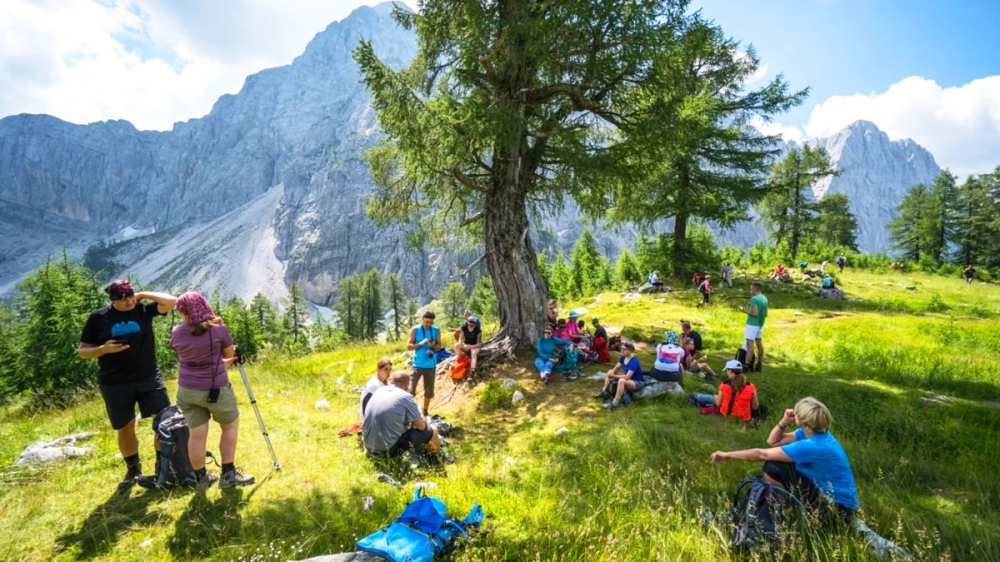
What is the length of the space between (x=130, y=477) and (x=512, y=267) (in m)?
7.41

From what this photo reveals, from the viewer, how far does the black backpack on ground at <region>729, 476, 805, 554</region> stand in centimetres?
340

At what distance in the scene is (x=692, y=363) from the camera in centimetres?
915

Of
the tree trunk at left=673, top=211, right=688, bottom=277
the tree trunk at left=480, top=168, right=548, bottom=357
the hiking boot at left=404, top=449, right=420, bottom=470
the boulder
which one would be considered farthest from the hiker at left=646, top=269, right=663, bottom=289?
the hiking boot at left=404, top=449, right=420, bottom=470

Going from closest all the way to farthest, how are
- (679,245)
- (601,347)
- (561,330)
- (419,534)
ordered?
(419,534)
(601,347)
(561,330)
(679,245)

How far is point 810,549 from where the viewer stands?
3.43 meters

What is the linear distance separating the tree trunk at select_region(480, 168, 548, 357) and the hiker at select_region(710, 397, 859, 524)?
6.30m

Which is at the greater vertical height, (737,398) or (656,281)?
(656,281)

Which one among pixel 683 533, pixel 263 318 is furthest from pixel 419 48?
pixel 263 318

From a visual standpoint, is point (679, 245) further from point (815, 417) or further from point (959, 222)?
point (959, 222)

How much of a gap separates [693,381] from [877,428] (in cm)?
285

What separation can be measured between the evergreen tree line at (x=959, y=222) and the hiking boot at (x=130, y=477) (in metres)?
49.3

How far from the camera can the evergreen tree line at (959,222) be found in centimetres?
3397

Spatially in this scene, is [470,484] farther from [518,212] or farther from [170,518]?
[518,212]

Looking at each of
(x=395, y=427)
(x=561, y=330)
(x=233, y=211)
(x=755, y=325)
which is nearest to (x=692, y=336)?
(x=755, y=325)
